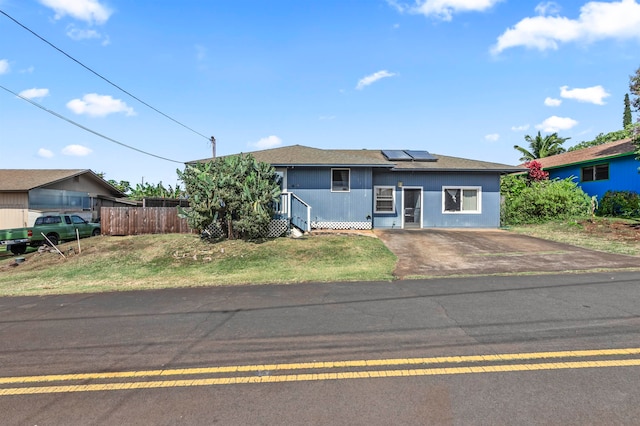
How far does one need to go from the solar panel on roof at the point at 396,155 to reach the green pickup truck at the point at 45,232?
55.0ft

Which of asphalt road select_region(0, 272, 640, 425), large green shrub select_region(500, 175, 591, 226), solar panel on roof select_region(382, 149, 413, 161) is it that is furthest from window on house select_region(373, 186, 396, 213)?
asphalt road select_region(0, 272, 640, 425)

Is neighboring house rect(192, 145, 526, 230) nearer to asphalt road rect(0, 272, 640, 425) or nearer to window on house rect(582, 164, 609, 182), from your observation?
window on house rect(582, 164, 609, 182)

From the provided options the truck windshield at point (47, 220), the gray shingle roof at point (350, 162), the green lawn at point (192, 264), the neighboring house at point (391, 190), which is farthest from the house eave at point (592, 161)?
the truck windshield at point (47, 220)

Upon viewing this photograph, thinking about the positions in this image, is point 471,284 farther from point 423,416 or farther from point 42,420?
point 42,420

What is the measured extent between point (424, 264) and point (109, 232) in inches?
611

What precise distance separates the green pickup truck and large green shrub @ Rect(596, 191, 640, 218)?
94.1 ft

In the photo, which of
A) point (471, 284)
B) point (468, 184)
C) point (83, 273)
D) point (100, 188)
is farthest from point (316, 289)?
point (100, 188)

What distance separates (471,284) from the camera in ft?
25.9

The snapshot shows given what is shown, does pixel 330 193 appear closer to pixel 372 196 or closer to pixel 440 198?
pixel 372 196

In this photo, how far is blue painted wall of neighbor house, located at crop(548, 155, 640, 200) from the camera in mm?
20391

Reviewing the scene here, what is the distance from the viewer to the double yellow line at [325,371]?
367 cm

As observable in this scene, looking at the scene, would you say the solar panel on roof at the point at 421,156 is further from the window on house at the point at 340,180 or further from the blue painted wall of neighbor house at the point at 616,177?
the blue painted wall of neighbor house at the point at 616,177

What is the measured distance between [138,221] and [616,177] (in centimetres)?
2649

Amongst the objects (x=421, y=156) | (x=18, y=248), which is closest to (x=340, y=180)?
(x=421, y=156)
